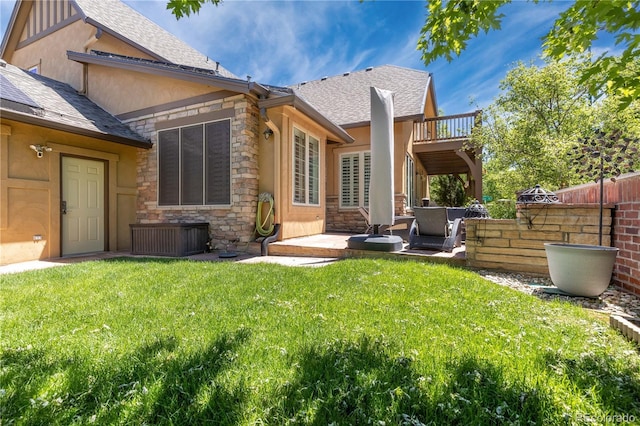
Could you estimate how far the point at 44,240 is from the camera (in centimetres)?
607

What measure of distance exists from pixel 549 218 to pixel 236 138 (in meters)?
5.94

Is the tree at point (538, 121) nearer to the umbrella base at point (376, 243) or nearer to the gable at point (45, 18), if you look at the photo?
the umbrella base at point (376, 243)

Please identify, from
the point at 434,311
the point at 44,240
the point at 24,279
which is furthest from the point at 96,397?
the point at 44,240

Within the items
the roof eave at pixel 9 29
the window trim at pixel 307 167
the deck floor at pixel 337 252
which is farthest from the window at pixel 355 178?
the roof eave at pixel 9 29

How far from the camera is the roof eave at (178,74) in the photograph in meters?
5.92

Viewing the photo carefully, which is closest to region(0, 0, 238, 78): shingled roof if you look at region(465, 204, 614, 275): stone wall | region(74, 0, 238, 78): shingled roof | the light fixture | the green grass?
region(74, 0, 238, 78): shingled roof

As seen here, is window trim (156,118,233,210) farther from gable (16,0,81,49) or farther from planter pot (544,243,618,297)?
gable (16,0,81,49)

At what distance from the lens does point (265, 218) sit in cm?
652

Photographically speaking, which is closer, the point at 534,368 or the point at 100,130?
the point at 534,368

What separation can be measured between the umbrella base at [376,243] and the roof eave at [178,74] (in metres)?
3.86

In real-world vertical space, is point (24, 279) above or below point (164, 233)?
below

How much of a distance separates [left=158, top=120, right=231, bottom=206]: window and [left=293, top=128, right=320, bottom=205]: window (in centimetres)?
165

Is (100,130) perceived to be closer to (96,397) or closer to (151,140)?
(151,140)

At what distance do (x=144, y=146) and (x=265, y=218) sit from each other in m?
3.85
